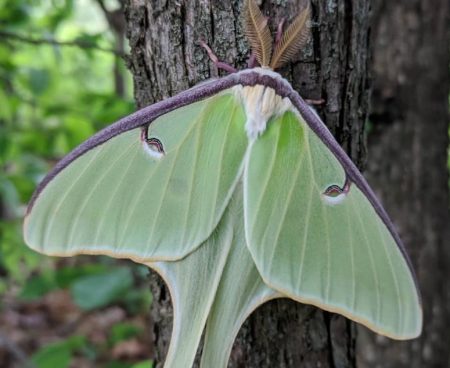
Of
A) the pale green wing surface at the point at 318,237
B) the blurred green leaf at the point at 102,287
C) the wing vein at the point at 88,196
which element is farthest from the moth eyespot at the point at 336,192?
the blurred green leaf at the point at 102,287

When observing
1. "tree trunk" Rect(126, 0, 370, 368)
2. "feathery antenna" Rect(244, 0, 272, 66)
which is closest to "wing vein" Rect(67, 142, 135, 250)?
"tree trunk" Rect(126, 0, 370, 368)

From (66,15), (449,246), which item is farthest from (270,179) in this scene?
(66,15)

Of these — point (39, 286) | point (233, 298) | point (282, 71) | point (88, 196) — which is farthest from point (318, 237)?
point (39, 286)

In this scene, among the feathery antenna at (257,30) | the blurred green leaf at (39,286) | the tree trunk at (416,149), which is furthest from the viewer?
the blurred green leaf at (39,286)

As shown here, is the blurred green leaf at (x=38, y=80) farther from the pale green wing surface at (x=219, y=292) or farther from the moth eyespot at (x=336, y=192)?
the moth eyespot at (x=336, y=192)

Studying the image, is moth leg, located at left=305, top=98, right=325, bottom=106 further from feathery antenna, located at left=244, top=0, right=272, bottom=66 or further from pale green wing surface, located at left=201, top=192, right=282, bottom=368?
pale green wing surface, located at left=201, top=192, right=282, bottom=368

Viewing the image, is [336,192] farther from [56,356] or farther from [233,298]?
[56,356]
